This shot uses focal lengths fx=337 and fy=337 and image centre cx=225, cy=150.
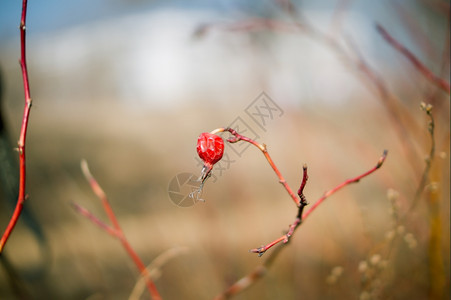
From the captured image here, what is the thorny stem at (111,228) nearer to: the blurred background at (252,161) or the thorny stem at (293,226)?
the blurred background at (252,161)

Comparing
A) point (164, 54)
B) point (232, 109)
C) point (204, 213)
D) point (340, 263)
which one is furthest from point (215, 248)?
point (164, 54)

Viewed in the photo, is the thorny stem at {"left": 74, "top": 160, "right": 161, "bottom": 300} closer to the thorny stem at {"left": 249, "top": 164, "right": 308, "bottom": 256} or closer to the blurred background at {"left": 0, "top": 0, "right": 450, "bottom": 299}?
the blurred background at {"left": 0, "top": 0, "right": 450, "bottom": 299}

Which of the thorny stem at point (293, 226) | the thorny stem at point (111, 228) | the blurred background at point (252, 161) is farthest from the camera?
the blurred background at point (252, 161)

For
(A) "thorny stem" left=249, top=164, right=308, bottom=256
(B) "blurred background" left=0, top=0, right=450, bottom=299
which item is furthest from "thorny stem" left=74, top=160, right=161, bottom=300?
(A) "thorny stem" left=249, top=164, right=308, bottom=256

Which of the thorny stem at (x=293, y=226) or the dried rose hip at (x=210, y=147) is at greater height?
the dried rose hip at (x=210, y=147)

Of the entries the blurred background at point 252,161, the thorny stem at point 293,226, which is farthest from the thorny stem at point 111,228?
the thorny stem at point 293,226

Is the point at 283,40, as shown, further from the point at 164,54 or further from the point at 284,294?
the point at 164,54
